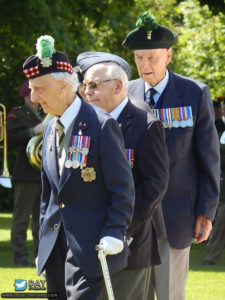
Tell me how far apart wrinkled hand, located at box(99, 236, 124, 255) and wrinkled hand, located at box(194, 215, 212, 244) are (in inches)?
52.3

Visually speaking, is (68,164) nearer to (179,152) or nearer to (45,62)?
(45,62)

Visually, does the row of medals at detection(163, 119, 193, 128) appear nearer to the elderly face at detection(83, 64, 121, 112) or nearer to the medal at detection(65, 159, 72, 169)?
the elderly face at detection(83, 64, 121, 112)

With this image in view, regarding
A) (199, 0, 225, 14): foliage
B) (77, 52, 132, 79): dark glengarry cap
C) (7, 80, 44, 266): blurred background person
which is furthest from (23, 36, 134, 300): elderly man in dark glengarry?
(199, 0, 225, 14): foliage

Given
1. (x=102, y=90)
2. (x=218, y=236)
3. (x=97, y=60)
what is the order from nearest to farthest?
(x=102, y=90) < (x=97, y=60) < (x=218, y=236)

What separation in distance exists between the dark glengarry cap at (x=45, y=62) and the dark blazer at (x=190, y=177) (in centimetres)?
116

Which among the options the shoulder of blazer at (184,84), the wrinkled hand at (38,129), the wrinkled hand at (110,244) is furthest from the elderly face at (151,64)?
the wrinkled hand at (38,129)

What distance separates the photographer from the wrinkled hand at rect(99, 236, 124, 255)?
4215mm

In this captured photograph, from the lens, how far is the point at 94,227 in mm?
4402

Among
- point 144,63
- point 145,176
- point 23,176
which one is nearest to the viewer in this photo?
point 145,176

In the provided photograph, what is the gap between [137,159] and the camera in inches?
190

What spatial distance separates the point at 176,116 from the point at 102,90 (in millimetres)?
753

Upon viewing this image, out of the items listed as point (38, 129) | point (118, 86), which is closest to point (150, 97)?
point (118, 86)

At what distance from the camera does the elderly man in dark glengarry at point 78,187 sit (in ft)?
14.3

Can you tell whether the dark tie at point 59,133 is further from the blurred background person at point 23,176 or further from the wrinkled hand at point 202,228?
the blurred background person at point 23,176
